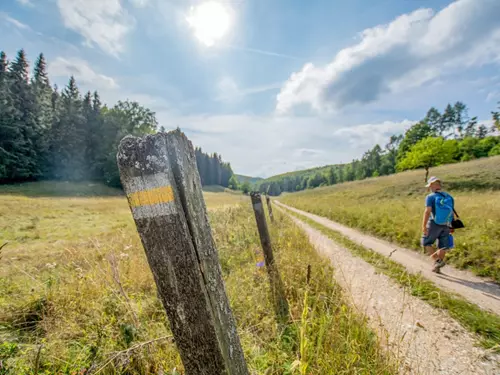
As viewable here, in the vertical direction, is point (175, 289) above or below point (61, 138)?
below

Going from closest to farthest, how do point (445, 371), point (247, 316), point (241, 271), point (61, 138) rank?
point (445, 371)
point (247, 316)
point (241, 271)
point (61, 138)

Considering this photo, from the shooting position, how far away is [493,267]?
4.73 m

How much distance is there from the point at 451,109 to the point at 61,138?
11955 centimetres

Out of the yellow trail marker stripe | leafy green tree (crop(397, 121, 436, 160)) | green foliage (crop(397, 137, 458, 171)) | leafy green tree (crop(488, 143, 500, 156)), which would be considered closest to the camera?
the yellow trail marker stripe

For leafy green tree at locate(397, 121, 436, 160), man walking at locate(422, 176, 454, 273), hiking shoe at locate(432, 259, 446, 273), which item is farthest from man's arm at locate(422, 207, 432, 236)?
leafy green tree at locate(397, 121, 436, 160)

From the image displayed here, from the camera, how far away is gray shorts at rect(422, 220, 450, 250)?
5012 millimetres

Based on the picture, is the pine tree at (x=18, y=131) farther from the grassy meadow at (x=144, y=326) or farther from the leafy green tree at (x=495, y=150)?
the leafy green tree at (x=495, y=150)

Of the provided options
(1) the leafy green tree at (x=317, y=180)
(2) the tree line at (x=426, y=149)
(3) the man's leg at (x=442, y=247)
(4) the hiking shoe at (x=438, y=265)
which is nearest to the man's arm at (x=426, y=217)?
(3) the man's leg at (x=442, y=247)

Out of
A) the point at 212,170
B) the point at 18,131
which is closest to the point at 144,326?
the point at 18,131

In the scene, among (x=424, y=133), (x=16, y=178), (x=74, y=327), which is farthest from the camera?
(x=424, y=133)

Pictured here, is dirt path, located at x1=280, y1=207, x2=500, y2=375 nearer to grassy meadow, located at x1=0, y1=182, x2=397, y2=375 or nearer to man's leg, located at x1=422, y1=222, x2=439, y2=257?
grassy meadow, located at x1=0, y1=182, x2=397, y2=375

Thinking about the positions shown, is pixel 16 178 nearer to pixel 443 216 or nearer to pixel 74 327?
pixel 74 327

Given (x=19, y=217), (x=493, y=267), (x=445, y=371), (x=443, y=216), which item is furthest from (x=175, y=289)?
(x=19, y=217)

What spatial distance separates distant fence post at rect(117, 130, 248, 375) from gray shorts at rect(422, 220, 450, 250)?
6.03 m
